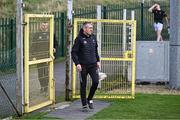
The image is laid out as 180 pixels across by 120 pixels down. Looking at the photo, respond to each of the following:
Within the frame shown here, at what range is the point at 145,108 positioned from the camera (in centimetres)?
1188

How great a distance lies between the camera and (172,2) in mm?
14656

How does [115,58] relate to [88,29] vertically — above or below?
below

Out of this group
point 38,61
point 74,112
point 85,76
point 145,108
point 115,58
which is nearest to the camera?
point 38,61

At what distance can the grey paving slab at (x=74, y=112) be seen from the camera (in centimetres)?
1094

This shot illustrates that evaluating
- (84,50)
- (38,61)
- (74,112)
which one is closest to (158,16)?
(84,50)

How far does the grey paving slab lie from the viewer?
35.9ft

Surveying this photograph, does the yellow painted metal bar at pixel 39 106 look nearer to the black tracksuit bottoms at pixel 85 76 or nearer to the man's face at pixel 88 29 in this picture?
the black tracksuit bottoms at pixel 85 76

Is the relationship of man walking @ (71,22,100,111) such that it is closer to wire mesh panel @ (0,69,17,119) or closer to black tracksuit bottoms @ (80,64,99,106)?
black tracksuit bottoms @ (80,64,99,106)

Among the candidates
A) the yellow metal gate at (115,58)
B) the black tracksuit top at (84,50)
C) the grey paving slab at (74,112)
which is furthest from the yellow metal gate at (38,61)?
the yellow metal gate at (115,58)

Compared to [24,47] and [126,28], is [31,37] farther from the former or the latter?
[126,28]

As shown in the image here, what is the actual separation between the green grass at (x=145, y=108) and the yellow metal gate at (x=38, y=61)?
1.29 m

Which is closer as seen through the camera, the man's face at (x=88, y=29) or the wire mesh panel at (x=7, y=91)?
the wire mesh panel at (x=7, y=91)

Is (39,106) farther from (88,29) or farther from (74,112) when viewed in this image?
(88,29)

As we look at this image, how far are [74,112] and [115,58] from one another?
95.4 inches
